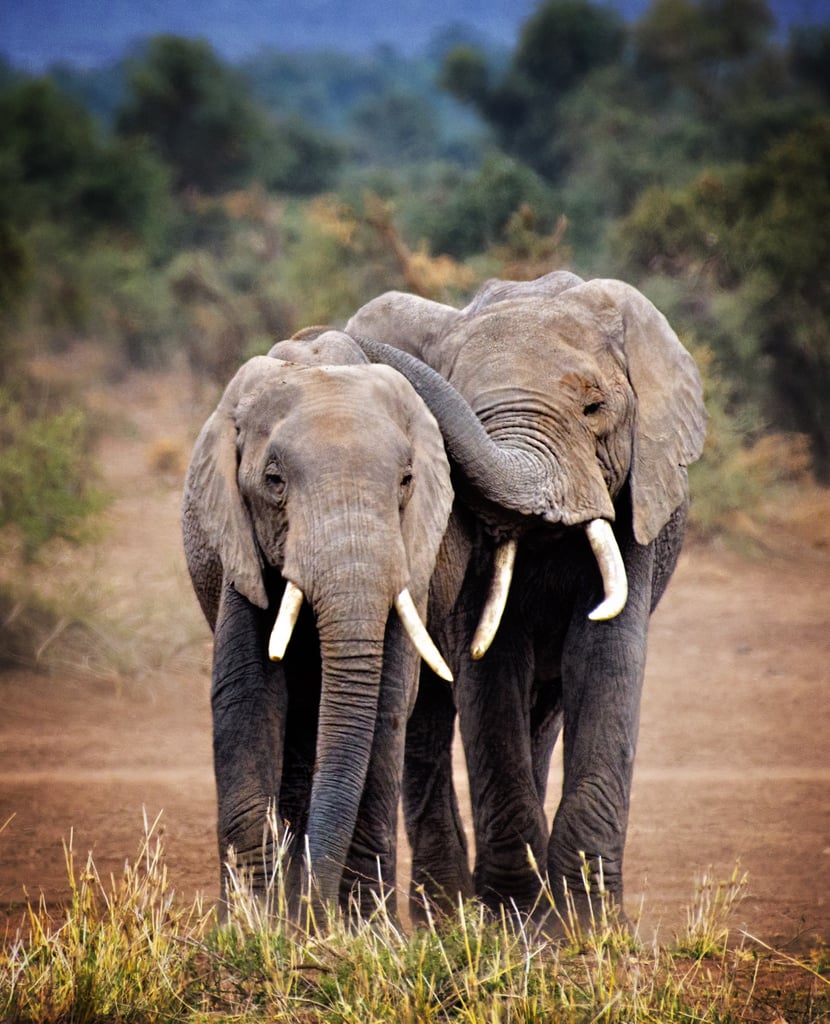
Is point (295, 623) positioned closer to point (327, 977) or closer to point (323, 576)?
point (323, 576)

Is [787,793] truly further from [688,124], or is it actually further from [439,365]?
[688,124]

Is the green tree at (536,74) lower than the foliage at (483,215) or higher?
higher

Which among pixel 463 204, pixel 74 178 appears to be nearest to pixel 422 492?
pixel 463 204

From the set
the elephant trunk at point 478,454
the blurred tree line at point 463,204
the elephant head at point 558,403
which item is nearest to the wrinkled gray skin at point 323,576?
the elephant trunk at point 478,454

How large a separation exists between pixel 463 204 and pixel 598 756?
15.9 meters

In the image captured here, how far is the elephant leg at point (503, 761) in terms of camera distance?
17.5 ft

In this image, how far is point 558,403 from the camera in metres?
5.05

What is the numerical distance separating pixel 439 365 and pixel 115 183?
25.6 m

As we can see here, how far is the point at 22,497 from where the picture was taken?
1027 cm

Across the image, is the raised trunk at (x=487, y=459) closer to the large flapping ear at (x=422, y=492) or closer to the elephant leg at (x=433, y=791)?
the large flapping ear at (x=422, y=492)

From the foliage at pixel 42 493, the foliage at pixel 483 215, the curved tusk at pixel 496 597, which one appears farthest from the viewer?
Result: the foliage at pixel 483 215

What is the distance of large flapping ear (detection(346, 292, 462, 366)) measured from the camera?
550 cm

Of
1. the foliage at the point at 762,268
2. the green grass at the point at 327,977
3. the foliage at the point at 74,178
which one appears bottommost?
the green grass at the point at 327,977

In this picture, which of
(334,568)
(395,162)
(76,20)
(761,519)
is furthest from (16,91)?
(76,20)
